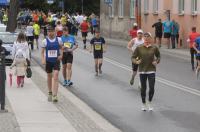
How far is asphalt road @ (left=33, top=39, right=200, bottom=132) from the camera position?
41.4 feet

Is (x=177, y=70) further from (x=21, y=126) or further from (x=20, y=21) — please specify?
(x=20, y=21)

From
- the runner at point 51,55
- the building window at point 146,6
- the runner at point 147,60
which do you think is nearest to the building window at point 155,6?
the building window at point 146,6

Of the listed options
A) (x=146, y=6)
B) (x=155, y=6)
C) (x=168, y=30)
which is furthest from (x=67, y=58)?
(x=146, y=6)

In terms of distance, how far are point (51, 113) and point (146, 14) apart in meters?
34.4

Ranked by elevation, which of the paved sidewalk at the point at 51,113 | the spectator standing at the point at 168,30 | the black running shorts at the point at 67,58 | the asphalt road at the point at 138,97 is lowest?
the asphalt road at the point at 138,97

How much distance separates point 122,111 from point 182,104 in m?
1.75

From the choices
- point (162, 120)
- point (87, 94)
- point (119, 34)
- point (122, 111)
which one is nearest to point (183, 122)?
point (162, 120)

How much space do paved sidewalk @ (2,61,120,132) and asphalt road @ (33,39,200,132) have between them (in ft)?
1.24

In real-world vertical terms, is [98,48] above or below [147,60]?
below

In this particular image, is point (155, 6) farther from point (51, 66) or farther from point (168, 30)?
point (51, 66)

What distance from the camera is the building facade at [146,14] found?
1522 inches

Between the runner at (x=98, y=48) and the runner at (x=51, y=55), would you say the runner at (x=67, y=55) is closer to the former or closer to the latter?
the runner at (x=51, y=55)

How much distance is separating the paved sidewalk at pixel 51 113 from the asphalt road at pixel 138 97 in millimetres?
378

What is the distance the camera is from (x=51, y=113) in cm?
1310
